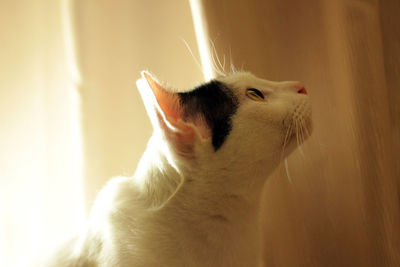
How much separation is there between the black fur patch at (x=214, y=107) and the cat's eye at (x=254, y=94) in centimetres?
3

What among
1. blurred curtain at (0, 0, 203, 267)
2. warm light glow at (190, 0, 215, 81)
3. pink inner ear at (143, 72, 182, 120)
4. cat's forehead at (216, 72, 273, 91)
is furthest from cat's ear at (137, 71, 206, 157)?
blurred curtain at (0, 0, 203, 267)

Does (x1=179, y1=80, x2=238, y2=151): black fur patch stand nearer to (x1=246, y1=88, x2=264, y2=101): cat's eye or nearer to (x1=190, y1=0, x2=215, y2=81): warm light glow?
(x1=246, y1=88, x2=264, y2=101): cat's eye

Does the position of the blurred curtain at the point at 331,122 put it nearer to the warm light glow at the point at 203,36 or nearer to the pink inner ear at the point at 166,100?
the warm light glow at the point at 203,36

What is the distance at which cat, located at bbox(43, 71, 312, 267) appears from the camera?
55 cm

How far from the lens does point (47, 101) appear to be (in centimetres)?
85

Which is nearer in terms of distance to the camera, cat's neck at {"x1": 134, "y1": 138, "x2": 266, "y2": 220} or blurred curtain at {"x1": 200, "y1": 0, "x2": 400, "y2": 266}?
cat's neck at {"x1": 134, "y1": 138, "x2": 266, "y2": 220}

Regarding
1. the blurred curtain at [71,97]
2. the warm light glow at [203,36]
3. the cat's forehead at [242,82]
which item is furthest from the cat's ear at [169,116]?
the blurred curtain at [71,97]

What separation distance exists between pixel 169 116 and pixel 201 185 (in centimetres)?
13

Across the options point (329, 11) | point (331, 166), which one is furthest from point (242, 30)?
point (331, 166)

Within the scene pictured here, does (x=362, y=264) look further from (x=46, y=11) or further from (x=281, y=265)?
(x=46, y=11)

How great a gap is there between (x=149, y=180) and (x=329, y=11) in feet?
1.62

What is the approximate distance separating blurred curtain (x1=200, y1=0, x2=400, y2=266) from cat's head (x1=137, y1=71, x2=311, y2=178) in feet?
0.58

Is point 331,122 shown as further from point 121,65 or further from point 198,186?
point 121,65

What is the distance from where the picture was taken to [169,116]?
1.66ft
